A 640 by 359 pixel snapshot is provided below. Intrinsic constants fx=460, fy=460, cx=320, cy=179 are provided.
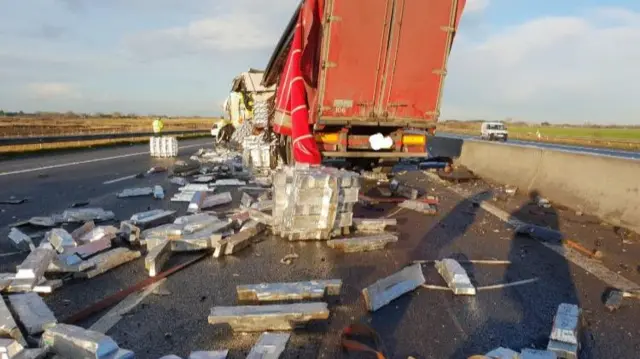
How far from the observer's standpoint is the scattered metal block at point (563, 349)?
292 centimetres

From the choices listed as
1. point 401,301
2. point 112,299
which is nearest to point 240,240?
point 112,299

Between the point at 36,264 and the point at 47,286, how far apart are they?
26cm

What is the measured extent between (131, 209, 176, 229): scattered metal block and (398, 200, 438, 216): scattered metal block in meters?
4.05

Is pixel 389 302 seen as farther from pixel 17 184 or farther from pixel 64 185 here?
pixel 17 184

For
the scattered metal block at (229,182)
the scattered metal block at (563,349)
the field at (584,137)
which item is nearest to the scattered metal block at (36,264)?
the scattered metal block at (563,349)

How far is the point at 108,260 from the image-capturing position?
186 inches

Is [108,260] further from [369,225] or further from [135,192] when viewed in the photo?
[135,192]

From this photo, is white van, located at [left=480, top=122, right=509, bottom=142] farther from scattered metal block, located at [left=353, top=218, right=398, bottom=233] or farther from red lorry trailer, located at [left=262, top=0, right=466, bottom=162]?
scattered metal block, located at [left=353, top=218, right=398, bottom=233]

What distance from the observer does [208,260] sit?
5.11 metres

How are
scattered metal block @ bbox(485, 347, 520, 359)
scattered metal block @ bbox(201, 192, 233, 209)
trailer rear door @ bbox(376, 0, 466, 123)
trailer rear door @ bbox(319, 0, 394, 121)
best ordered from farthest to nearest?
trailer rear door @ bbox(376, 0, 466, 123)
trailer rear door @ bbox(319, 0, 394, 121)
scattered metal block @ bbox(201, 192, 233, 209)
scattered metal block @ bbox(485, 347, 520, 359)

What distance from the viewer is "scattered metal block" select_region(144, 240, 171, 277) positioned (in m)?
4.55

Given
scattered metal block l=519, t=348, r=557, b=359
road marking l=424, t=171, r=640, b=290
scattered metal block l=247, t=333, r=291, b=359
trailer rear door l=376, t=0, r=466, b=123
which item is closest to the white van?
trailer rear door l=376, t=0, r=466, b=123

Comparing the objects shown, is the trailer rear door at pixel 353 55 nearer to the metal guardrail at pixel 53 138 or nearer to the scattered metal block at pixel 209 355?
the scattered metal block at pixel 209 355

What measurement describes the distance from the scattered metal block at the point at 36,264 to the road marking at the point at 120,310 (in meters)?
0.89
